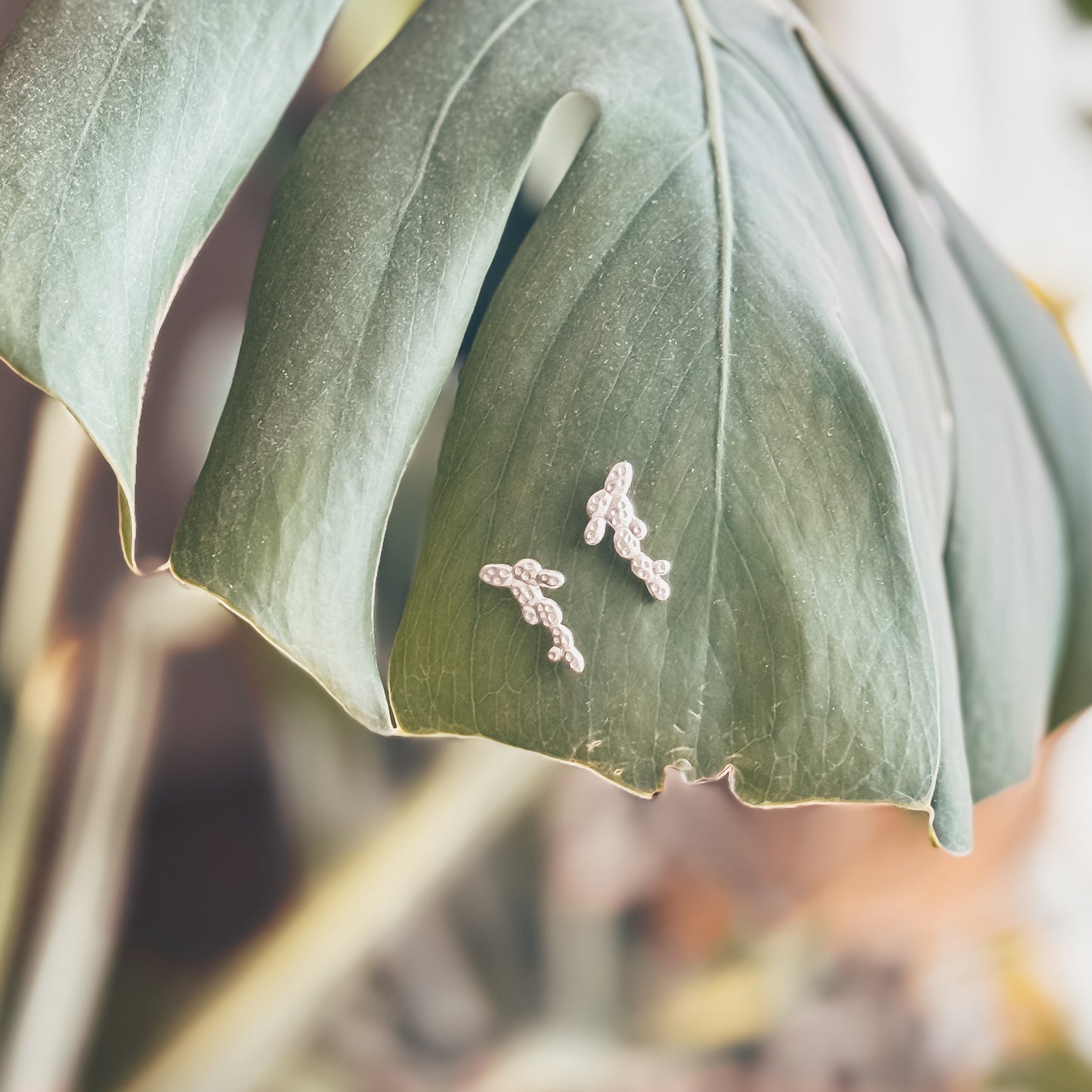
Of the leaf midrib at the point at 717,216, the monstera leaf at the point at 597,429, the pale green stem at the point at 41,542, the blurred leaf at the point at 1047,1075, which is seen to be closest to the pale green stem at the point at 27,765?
the pale green stem at the point at 41,542

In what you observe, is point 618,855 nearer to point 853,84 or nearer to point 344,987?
point 344,987

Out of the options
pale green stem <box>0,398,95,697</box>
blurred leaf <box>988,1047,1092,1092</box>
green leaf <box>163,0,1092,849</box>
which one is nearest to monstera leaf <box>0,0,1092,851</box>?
green leaf <box>163,0,1092,849</box>

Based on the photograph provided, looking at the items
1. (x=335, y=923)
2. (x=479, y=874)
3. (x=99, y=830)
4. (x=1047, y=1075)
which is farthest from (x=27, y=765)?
(x=1047, y=1075)

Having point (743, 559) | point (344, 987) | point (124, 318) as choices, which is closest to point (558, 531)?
point (743, 559)

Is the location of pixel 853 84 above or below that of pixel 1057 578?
above

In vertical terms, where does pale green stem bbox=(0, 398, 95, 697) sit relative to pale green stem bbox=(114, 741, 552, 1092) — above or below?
above

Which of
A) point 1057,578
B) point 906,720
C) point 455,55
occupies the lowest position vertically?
point 1057,578

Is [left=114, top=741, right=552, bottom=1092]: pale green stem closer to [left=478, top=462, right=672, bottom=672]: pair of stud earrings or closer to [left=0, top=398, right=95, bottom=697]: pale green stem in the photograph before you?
[left=0, top=398, right=95, bottom=697]: pale green stem
